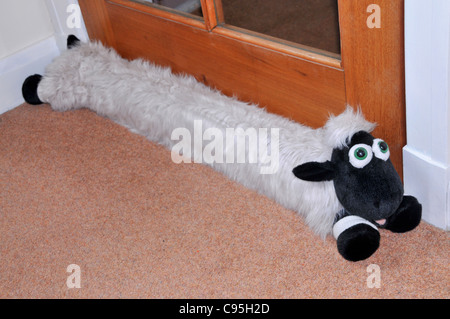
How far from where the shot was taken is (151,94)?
62.7 inches

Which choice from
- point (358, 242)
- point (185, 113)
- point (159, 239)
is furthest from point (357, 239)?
point (185, 113)

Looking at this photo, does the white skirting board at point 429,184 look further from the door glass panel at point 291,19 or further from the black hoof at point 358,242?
the door glass panel at point 291,19

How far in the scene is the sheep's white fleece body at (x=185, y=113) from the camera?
124 centimetres

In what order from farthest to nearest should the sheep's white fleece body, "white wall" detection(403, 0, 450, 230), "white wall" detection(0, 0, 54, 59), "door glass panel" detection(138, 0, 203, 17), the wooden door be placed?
"white wall" detection(0, 0, 54, 59), "door glass panel" detection(138, 0, 203, 17), the sheep's white fleece body, the wooden door, "white wall" detection(403, 0, 450, 230)

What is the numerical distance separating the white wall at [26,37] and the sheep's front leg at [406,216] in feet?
4.11

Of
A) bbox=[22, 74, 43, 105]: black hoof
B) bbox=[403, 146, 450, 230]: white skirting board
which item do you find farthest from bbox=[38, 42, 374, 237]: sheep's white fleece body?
bbox=[403, 146, 450, 230]: white skirting board

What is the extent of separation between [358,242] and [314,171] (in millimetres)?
173

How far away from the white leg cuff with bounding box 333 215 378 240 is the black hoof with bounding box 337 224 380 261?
0.04 ft

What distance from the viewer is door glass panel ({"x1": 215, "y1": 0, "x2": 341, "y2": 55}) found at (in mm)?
1239

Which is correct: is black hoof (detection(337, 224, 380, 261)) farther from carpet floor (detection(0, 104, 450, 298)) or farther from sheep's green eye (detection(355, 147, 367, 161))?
sheep's green eye (detection(355, 147, 367, 161))

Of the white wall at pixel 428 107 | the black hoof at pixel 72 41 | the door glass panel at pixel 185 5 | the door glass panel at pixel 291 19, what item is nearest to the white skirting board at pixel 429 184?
the white wall at pixel 428 107

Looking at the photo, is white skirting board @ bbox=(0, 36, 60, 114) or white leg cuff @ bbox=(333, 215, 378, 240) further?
white skirting board @ bbox=(0, 36, 60, 114)
